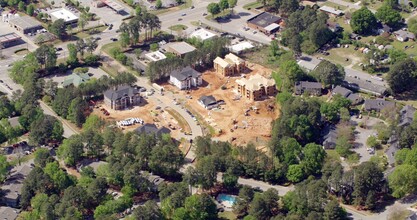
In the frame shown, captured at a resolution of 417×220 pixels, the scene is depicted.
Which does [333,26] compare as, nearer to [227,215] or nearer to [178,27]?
[178,27]

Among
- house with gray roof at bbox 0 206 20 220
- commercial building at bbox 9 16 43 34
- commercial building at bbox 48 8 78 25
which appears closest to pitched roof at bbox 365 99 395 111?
house with gray roof at bbox 0 206 20 220

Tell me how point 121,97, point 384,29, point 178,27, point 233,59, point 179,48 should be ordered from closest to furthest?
1. point 121,97
2. point 233,59
3. point 179,48
4. point 384,29
5. point 178,27

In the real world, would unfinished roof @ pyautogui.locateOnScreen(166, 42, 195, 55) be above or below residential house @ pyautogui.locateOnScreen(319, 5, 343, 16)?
below

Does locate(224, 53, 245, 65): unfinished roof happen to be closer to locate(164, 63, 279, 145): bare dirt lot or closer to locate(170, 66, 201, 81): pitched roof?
locate(164, 63, 279, 145): bare dirt lot

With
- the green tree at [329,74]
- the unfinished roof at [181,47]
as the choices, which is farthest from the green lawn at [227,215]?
the unfinished roof at [181,47]

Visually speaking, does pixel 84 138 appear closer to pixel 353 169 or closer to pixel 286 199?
pixel 286 199

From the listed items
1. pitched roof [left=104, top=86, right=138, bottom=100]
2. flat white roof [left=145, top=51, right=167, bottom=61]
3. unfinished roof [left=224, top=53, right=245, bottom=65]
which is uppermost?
unfinished roof [left=224, top=53, right=245, bottom=65]

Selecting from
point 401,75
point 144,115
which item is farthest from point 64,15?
point 401,75

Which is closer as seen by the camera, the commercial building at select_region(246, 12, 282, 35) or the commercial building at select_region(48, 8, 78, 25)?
the commercial building at select_region(246, 12, 282, 35)
